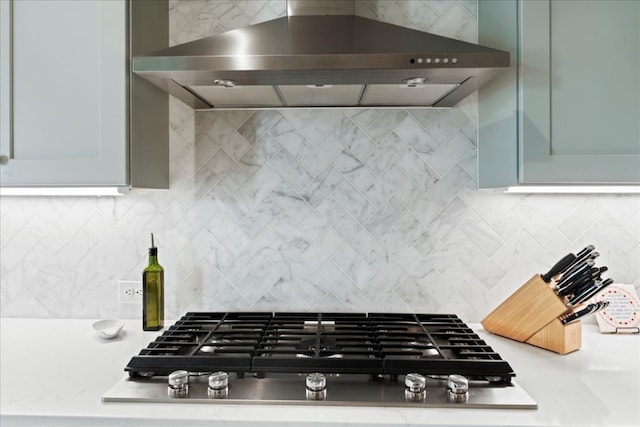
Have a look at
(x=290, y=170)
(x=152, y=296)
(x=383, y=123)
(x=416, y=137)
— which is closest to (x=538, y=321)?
(x=416, y=137)

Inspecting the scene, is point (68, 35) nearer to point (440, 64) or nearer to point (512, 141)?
point (440, 64)

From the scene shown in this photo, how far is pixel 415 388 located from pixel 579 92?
3.06ft

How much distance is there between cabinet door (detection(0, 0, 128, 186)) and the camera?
138cm

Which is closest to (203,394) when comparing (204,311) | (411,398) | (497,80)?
(411,398)

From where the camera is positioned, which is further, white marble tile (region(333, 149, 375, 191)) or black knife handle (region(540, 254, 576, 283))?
white marble tile (region(333, 149, 375, 191))

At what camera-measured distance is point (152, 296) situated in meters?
1.64

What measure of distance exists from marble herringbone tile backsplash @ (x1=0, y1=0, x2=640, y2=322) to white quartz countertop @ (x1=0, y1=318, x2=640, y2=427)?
A: 32 cm

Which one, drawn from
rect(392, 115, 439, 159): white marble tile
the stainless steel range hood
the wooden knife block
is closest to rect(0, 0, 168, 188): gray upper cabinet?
the stainless steel range hood

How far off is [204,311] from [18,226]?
0.79 meters

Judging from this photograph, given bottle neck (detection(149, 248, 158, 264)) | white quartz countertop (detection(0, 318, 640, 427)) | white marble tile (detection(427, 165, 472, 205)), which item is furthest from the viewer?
white marble tile (detection(427, 165, 472, 205))

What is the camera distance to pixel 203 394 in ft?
3.52

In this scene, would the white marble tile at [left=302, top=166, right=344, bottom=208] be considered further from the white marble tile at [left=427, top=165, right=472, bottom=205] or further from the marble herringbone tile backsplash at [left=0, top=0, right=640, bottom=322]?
the white marble tile at [left=427, top=165, right=472, bottom=205]

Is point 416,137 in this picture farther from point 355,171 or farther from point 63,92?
point 63,92

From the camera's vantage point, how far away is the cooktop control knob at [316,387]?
105cm
